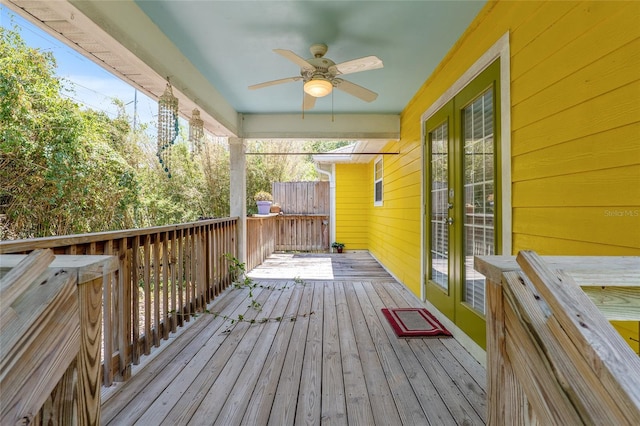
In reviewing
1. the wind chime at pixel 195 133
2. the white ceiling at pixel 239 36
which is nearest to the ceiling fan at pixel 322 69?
the white ceiling at pixel 239 36

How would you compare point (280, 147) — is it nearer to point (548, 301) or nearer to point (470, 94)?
point (470, 94)

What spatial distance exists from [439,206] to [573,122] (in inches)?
67.9

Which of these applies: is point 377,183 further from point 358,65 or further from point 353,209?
point 358,65

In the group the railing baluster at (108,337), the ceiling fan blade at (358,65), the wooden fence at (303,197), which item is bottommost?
the railing baluster at (108,337)

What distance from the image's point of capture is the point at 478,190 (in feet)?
7.68

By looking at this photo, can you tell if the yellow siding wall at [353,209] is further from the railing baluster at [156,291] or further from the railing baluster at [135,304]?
the railing baluster at [135,304]

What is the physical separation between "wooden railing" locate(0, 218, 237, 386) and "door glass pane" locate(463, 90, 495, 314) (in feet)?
7.68

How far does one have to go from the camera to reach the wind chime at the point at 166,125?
2.26m

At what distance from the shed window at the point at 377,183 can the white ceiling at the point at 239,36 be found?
9.28ft

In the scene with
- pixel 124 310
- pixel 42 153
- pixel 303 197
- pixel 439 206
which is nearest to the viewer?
pixel 124 310

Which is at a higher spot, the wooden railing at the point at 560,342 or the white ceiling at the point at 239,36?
the white ceiling at the point at 239,36

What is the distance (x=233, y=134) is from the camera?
4.43 metres

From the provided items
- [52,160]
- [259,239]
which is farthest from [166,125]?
[52,160]

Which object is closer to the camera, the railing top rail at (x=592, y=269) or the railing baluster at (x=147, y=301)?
the railing top rail at (x=592, y=269)
